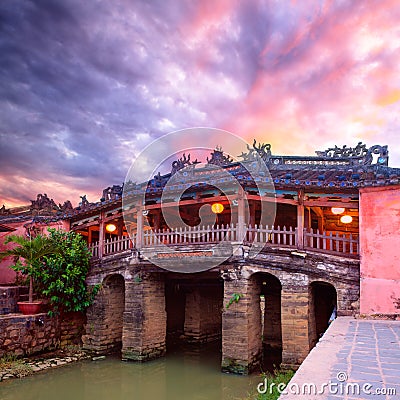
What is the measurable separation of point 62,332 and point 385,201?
11265 mm

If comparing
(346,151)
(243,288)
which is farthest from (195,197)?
(346,151)

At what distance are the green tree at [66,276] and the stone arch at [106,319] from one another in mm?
358

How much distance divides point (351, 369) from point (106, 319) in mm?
10950

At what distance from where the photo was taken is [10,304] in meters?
13.5

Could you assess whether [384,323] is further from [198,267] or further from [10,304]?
[10,304]

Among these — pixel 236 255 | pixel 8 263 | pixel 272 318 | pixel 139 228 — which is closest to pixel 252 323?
pixel 236 255

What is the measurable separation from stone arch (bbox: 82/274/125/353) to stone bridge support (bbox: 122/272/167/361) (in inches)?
49.4

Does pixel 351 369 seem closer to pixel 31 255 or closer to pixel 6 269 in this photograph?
pixel 31 255

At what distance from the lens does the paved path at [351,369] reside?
3576 mm

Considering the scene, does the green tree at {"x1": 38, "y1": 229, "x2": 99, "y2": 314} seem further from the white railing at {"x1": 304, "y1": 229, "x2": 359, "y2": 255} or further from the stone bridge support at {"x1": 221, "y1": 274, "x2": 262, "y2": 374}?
the white railing at {"x1": 304, "y1": 229, "x2": 359, "y2": 255}

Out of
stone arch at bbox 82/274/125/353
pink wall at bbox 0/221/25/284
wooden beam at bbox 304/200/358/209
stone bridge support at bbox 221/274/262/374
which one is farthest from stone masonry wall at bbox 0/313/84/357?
wooden beam at bbox 304/200/358/209

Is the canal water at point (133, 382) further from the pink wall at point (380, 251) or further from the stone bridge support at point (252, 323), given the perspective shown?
the pink wall at point (380, 251)

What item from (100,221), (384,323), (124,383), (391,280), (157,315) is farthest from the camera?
(100,221)

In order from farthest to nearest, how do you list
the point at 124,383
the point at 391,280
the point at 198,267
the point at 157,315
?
the point at 157,315, the point at 198,267, the point at 124,383, the point at 391,280
